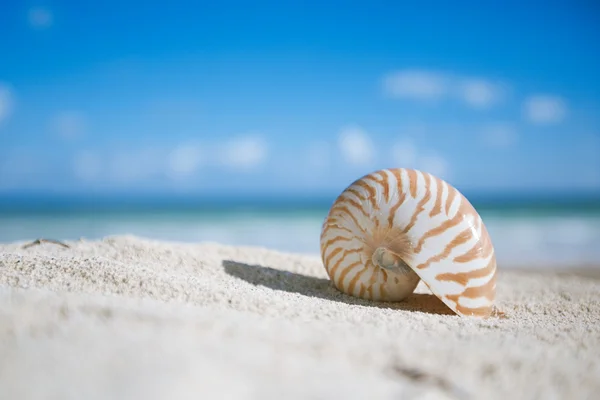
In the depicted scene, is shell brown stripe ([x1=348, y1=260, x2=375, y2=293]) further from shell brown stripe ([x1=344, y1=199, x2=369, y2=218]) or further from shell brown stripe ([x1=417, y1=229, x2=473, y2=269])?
shell brown stripe ([x1=417, y1=229, x2=473, y2=269])

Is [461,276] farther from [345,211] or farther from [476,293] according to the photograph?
[345,211]

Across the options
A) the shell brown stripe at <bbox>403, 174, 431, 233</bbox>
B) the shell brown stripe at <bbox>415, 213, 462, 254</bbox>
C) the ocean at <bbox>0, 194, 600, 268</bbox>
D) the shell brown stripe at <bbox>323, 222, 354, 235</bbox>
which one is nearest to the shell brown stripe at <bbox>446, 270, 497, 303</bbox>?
the shell brown stripe at <bbox>415, 213, 462, 254</bbox>

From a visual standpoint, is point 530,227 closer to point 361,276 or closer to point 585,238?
point 585,238

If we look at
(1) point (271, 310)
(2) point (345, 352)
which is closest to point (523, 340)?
(2) point (345, 352)

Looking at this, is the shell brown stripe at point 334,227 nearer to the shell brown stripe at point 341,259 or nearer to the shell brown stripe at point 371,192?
the shell brown stripe at point 341,259

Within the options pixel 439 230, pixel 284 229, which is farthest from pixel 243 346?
pixel 284 229

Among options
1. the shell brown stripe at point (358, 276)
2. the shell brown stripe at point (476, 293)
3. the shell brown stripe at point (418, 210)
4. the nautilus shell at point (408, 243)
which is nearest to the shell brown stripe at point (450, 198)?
the nautilus shell at point (408, 243)
